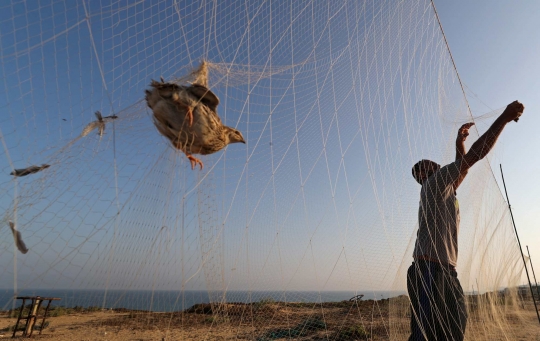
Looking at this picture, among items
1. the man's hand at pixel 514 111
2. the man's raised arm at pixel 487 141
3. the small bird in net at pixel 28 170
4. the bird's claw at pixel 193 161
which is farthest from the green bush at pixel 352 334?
the small bird in net at pixel 28 170

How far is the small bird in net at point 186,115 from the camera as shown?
3.06m

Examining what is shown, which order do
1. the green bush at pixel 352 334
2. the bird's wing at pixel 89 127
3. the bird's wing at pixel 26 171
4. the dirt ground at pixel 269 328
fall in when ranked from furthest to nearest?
the green bush at pixel 352 334 < the dirt ground at pixel 269 328 < the bird's wing at pixel 89 127 < the bird's wing at pixel 26 171

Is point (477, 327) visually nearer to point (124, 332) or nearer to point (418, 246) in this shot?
point (418, 246)

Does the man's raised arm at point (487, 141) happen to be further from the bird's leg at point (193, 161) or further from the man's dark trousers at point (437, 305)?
the bird's leg at point (193, 161)

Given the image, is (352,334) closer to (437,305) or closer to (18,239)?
(437,305)

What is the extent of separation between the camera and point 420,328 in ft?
10.3

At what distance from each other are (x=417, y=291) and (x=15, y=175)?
3475mm

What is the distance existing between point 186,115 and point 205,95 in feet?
0.83

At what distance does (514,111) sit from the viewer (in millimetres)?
3557

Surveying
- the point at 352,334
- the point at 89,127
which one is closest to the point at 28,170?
the point at 89,127

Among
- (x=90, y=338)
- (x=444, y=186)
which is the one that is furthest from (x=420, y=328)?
(x=90, y=338)

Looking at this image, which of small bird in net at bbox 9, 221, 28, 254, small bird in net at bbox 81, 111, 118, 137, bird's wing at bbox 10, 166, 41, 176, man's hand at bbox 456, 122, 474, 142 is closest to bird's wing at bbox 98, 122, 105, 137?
small bird in net at bbox 81, 111, 118, 137

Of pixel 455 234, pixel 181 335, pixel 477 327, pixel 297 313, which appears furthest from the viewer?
pixel 297 313

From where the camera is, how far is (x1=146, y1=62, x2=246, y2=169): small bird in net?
3.06 meters
